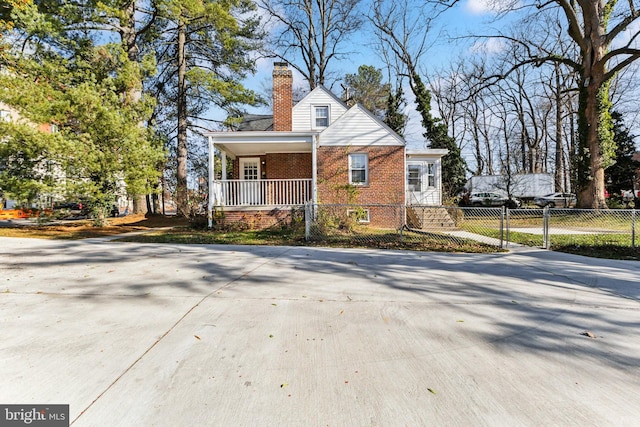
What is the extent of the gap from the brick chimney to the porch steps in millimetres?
7455

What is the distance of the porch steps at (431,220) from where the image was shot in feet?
45.8

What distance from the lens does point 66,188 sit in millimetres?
11359

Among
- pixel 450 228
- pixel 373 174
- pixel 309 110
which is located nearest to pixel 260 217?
pixel 373 174

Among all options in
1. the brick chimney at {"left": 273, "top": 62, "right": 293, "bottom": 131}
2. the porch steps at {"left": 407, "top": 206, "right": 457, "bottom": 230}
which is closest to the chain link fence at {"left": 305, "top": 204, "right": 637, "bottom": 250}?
the porch steps at {"left": 407, "top": 206, "right": 457, "bottom": 230}

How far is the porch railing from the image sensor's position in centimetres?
1261

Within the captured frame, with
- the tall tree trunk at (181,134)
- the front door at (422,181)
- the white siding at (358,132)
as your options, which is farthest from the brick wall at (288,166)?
the front door at (422,181)

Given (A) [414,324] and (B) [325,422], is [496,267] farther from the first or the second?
(B) [325,422]

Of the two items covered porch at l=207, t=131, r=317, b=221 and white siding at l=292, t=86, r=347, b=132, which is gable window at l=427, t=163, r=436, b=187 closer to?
white siding at l=292, t=86, r=347, b=132

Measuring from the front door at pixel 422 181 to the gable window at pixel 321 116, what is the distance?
500 cm

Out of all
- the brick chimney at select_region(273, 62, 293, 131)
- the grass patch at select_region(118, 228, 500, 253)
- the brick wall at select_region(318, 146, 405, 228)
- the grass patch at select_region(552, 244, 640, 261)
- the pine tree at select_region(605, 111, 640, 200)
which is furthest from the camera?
the pine tree at select_region(605, 111, 640, 200)

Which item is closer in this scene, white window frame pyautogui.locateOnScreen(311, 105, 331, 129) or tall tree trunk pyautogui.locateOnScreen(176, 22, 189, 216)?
white window frame pyautogui.locateOnScreen(311, 105, 331, 129)

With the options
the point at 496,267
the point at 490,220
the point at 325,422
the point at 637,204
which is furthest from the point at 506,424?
the point at 637,204

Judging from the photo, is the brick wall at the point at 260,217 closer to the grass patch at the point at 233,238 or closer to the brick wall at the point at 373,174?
the grass patch at the point at 233,238

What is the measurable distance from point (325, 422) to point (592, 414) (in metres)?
1.59
